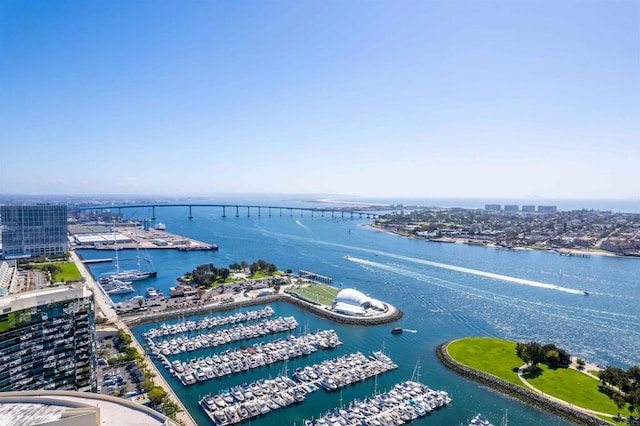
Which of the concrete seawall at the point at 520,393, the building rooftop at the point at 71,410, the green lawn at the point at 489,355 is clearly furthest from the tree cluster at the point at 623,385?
the building rooftop at the point at 71,410

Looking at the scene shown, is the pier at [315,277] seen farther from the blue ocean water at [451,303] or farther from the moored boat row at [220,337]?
the moored boat row at [220,337]

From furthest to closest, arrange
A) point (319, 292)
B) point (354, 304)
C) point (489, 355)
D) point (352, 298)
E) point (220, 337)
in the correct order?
point (319, 292) → point (352, 298) → point (354, 304) → point (220, 337) → point (489, 355)

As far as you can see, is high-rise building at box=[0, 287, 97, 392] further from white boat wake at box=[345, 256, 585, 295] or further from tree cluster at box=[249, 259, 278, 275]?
white boat wake at box=[345, 256, 585, 295]

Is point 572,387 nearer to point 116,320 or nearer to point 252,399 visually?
point 252,399

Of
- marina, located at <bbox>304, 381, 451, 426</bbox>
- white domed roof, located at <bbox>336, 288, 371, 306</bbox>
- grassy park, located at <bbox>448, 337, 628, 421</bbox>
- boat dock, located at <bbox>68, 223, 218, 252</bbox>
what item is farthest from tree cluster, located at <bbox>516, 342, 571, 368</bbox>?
boat dock, located at <bbox>68, 223, 218, 252</bbox>

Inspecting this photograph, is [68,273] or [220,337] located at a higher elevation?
[68,273]

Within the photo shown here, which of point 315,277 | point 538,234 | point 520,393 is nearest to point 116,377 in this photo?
point 520,393

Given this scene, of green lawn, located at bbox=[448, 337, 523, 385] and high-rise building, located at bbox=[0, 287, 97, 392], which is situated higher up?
high-rise building, located at bbox=[0, 287, 97, 392]
